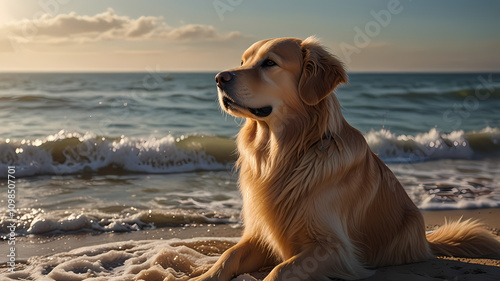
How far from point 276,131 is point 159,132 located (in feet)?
36.3

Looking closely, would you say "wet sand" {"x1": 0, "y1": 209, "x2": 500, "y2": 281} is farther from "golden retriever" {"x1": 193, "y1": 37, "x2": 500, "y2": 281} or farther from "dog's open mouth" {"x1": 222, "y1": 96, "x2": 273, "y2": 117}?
"dog's open mouth" {"x1": 222, "y1": 96, "x2": 273, "y2": 117}

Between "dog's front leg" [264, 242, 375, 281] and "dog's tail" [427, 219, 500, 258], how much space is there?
99 cm

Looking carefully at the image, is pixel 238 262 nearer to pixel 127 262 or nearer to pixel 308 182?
pixel 308 182

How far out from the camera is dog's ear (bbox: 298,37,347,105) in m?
3.13

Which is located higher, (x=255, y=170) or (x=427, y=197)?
(x=255, y=170)

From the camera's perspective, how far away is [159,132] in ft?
45.9

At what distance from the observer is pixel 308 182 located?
10.4 ft

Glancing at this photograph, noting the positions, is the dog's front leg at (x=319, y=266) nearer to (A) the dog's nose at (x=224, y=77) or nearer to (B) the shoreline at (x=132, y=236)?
(A) the dog's nose at (x=224, y=77)

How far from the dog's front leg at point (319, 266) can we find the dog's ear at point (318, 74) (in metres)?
1.00

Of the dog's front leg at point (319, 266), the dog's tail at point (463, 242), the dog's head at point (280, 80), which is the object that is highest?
the dog's head at point (280, 80)

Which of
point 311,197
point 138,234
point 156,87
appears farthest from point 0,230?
point 156,87

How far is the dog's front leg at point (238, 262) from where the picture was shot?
3.27 metres

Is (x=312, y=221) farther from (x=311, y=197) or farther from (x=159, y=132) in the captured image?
(x=159, y=132)

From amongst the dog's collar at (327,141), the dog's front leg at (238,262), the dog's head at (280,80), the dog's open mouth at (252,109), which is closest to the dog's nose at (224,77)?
the dog's head at (280,80)
